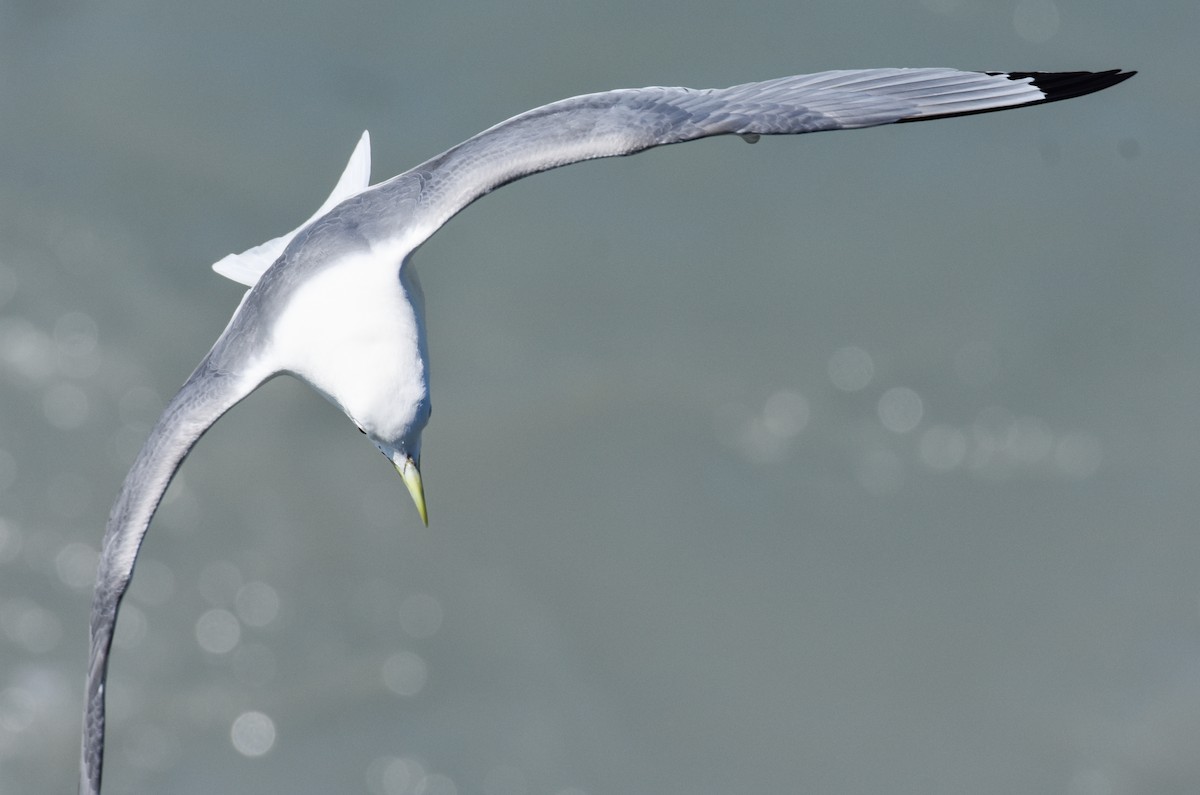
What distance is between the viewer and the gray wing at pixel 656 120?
17.5 feet

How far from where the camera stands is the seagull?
5.15 metres

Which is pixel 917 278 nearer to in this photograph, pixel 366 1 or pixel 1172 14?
pixel 1172 14

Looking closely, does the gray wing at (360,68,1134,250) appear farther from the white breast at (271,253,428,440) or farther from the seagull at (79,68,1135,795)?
the white breast at (271,253,428,440)

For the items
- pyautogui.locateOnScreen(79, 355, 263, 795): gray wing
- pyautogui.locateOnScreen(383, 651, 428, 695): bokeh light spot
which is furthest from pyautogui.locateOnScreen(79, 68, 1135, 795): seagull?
pyautogui.locateOnScreen(383, 651, 428, 695): bokeh light spot

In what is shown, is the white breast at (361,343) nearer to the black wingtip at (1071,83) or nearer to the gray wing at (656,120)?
the gray wing at (656,120)

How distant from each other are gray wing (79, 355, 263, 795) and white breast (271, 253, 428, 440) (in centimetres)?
27

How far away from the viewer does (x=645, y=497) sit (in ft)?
26.1

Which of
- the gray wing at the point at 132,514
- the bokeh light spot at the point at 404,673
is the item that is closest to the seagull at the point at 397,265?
the gray wing at the point at 132,514

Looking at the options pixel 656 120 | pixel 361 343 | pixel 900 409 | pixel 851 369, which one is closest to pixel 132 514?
pixel 361 343

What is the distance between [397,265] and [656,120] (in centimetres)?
110

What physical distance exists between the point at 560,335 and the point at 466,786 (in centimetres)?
259

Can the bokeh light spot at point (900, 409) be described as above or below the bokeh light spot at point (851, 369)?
below

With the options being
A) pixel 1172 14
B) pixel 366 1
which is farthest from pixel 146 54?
pixel 1172 14

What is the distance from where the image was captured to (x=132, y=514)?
17.4ft
